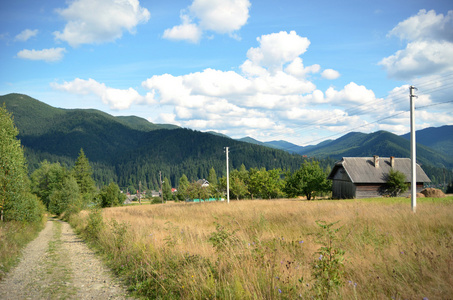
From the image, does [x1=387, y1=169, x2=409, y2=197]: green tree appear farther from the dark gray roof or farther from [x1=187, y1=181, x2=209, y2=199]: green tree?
[x1=187, y1=181, x2=209, y2=199]: green tree

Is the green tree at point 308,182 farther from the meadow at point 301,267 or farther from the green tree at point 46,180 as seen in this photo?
the green tree at point 46,180

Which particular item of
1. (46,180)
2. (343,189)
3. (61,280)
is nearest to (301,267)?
(61,280)

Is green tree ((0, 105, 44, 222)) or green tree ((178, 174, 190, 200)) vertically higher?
green tree ((0, 105, 44, 222))

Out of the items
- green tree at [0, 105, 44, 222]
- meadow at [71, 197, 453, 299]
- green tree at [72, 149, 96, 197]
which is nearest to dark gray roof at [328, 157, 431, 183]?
meadow at [71, 197, 453, 299]

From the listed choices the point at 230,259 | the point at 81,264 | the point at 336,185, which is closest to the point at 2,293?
the point at 81,264

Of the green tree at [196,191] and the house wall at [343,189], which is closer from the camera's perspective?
the house wall at [343,189]

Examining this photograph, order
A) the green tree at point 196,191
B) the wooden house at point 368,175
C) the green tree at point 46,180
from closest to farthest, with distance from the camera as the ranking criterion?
the wooden house at point 368,175, the green tree at point 196,191, the green tree at point 46,180

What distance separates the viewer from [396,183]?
142ft

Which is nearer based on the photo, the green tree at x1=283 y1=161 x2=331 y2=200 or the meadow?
the meadow

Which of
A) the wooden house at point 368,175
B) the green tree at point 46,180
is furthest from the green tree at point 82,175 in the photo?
the wooden house at point 368,175

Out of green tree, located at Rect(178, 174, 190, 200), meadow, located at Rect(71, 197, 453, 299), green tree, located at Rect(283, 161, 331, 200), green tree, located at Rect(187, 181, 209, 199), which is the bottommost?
green tree, located at Rect(178, 174, 190, 200)

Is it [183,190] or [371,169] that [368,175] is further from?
[183,190]

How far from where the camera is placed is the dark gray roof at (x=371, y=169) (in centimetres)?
4397

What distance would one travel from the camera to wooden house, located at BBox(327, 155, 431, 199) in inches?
1726
